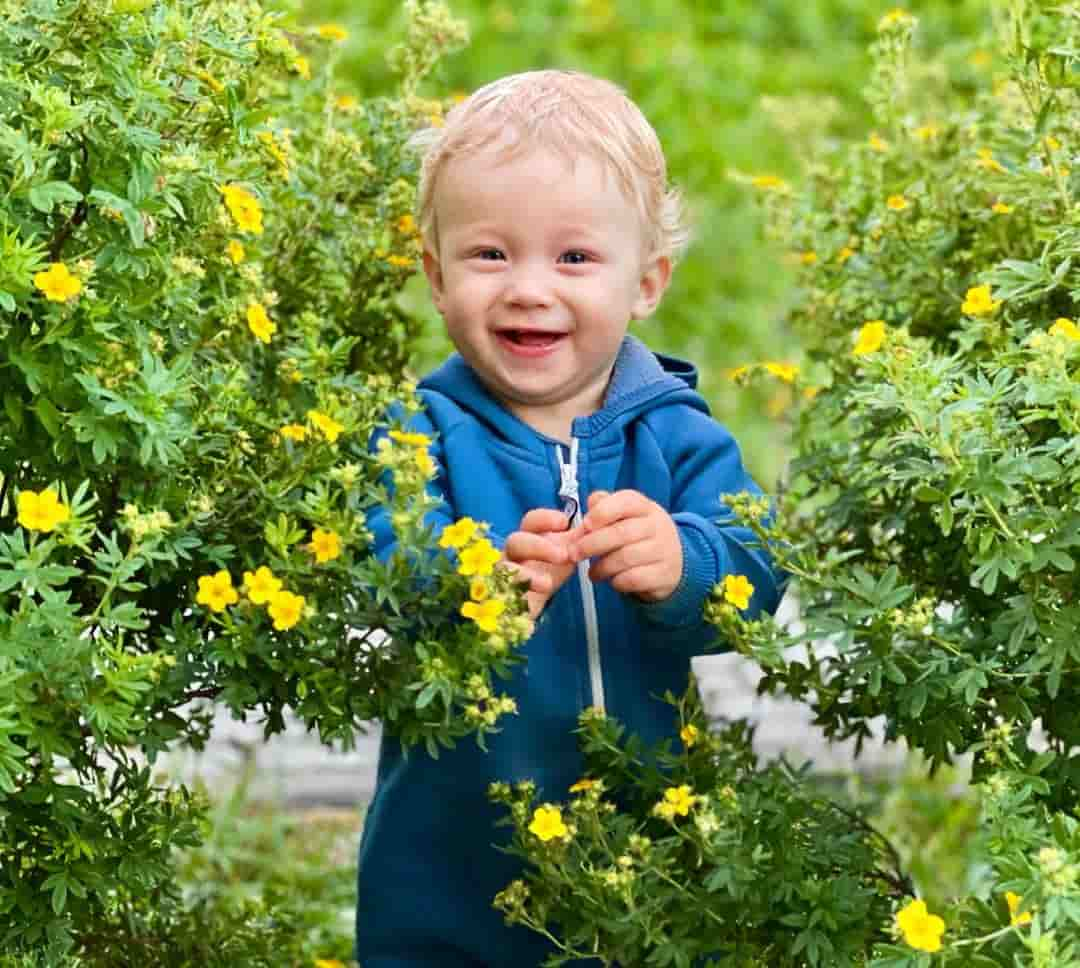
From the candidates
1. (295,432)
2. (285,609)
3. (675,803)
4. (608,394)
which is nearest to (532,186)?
(608,394)

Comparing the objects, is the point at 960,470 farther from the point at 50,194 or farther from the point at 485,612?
the point at 50,194

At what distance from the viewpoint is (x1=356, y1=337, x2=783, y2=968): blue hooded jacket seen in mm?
2582

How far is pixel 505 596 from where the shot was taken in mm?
2199

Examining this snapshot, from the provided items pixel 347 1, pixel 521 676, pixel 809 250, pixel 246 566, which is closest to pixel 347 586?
pixel 246 566

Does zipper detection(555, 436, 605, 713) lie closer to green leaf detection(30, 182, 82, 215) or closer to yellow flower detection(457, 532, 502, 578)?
yellow flower detection(457, 532, 502, 578)

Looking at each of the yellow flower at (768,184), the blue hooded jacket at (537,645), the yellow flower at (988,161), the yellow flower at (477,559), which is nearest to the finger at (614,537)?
the blue hooded jacket at (537,645)

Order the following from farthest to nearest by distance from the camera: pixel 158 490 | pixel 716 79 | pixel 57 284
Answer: pixel 716 79 → pixel 158 490 → pixel 57 284

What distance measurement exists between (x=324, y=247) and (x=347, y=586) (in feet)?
2.65

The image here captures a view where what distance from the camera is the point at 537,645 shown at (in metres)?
2.59

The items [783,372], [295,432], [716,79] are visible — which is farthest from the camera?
[716,79]

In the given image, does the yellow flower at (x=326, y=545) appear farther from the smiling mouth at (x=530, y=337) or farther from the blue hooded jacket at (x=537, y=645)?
the smiling mouth at (x=530, y=337)

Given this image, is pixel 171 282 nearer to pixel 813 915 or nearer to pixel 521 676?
pixel 521 676

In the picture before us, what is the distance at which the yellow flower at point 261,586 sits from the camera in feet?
7.31

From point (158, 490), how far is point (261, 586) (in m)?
0.18
